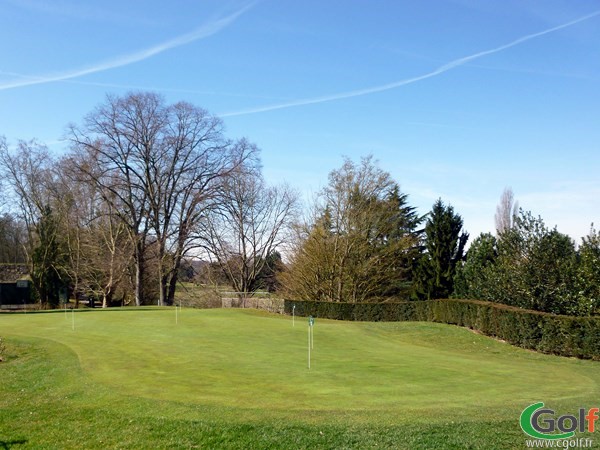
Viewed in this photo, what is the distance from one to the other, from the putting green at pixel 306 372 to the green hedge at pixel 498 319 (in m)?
0.76

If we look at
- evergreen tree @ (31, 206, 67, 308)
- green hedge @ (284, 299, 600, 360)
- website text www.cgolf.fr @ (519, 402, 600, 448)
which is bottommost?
website text www.cgolf.fr @ (519, 402, 600, 448)

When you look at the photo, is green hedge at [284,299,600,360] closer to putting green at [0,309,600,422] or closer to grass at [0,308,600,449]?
putting green at [0,309,600,422]

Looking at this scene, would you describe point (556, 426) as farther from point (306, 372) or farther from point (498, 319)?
point (498, 319)

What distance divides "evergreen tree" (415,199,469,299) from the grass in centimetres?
2187

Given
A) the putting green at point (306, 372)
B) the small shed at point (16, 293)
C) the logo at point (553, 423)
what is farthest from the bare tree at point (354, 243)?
the logo at point (553, 423)

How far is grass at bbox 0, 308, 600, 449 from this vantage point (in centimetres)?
863

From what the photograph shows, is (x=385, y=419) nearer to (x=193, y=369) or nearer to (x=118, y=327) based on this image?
(x=193, y=369)

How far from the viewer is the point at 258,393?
11383 millimetres

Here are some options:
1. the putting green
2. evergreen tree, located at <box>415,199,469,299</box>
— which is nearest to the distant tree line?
evergreen tree, located at <box>415,199,469,299</box>

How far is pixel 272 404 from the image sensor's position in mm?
10391

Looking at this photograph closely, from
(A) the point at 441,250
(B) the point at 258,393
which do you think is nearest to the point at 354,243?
(A) the point at 441,250

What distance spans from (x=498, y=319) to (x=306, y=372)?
1486cm

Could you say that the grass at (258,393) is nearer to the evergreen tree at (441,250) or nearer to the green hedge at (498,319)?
the green hedge at (498,319)


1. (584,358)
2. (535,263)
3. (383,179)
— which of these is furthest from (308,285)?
(584,358)
